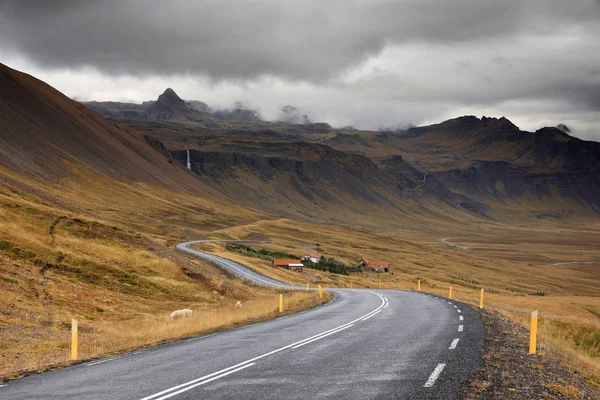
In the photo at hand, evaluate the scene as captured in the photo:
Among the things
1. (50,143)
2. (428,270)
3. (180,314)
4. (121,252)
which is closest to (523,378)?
(180,314)

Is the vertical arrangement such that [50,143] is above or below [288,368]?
above

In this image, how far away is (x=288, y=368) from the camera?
41.2 ft

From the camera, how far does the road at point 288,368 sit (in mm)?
10266

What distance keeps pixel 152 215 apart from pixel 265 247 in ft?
127

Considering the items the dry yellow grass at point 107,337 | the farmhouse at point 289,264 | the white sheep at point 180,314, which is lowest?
the farmhouse at point 289,264

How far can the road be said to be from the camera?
33.7 feet

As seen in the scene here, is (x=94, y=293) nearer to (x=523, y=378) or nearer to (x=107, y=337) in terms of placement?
(x=107, y=337)

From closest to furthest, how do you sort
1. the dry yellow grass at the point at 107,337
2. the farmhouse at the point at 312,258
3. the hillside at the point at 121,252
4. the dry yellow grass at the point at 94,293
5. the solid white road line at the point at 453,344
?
the solid white road line at the point at 453,344 → the dry yellow grass at the point at 107,337 → the dry yellow grass at the point at 94,293 → the hillside at the point at 121,252 → the farmhouse at the point at 312,258

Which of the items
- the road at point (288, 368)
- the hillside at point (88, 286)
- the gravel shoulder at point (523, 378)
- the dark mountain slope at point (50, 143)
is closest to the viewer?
the gravel shoulder at point (523, 378)

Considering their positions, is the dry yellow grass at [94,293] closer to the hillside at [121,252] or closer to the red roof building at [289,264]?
the hillside at [121,252]

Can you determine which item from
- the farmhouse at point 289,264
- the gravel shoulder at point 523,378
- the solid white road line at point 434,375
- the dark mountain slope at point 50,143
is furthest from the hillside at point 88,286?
the dark mountain slope at point 50,143

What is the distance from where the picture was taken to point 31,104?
181 meters

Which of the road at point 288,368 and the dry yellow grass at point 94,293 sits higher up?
the road at point 288,368

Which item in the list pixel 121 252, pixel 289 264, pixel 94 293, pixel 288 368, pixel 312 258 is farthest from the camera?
pixel 312 258
